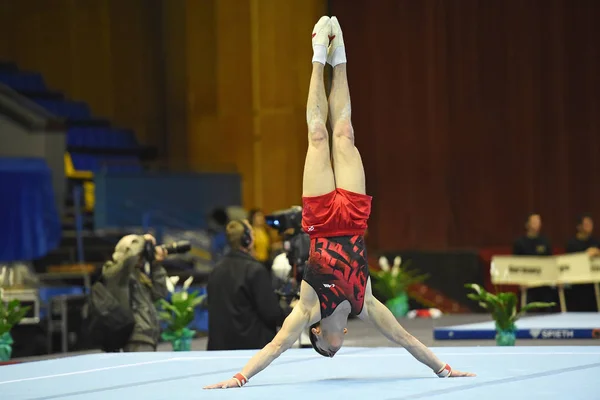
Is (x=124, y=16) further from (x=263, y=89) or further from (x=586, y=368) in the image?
(x=586, y=368)

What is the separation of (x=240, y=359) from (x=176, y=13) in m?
12.2

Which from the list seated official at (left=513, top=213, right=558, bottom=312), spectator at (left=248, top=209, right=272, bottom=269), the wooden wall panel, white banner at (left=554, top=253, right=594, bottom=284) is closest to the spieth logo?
white banner at (left=554, top=253, right=594, bottom=284)

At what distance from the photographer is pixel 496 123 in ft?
48.8

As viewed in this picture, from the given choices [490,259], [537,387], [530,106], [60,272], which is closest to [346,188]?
[537,387]

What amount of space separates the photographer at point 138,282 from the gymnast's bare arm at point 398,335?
240cm

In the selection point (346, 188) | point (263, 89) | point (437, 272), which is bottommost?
point (437, 272)

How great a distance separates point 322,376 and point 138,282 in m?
2.29

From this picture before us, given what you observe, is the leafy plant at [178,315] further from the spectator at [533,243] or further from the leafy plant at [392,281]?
the spectator at [533,243]

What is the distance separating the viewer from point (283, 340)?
5137 mm

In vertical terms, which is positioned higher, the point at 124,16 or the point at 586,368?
the point at 124,16

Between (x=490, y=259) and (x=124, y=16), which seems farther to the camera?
(x=124, y=16)

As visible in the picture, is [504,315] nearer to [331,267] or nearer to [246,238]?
[246,238]

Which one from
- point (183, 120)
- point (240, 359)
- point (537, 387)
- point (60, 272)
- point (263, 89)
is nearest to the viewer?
point (537, 387)

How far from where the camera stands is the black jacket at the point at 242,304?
6957mm
